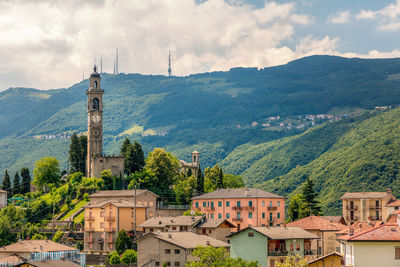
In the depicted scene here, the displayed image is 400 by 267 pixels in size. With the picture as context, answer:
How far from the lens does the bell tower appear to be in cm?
14688

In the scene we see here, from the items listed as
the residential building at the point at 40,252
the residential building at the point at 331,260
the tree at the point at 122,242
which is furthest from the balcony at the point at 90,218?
the residential building at the point at 331,260

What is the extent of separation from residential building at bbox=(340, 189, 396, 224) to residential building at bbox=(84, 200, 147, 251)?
40164 mm

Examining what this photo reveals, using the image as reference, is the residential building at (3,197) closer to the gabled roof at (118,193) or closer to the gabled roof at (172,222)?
the gabled roof at (118,193)

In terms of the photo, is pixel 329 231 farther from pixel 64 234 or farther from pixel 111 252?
pixel 64 234

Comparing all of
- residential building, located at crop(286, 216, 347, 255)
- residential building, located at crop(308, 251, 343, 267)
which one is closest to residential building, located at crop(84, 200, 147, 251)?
residential building, located at crop(286, 216, 347, 255)

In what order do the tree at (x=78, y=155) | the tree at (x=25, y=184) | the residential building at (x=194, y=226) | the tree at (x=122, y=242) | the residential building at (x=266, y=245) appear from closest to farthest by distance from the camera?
1. the residential building at (x=266, y=245)
2. the residential building at (x=194, y=226)
3. the tree at (x=122, y=242)
4. the tree at (x=78, y=155)
5. the tree at (x=25, y=184)

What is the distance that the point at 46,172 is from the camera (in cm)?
15000

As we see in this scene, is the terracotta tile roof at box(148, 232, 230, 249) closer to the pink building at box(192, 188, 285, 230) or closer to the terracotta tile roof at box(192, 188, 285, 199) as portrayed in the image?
the pink building at box(192, 188, 285, 230)

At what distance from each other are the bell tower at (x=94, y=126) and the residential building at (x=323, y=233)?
54507 millimetres

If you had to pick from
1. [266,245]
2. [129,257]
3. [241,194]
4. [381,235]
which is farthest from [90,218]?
[381,235]

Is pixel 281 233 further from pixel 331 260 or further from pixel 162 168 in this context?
pixel 162 168

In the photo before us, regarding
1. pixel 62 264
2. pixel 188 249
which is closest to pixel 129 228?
pixel 188 249

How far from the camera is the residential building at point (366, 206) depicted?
13212 centimetres

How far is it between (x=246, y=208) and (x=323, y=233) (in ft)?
67.2
